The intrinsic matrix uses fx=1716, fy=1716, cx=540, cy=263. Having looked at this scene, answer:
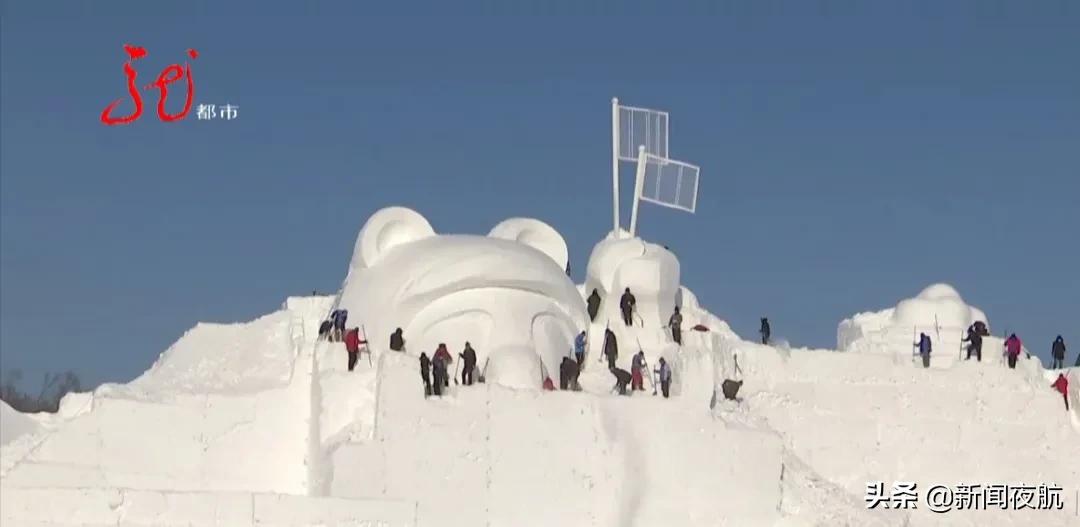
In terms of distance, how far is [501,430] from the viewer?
21.6 m

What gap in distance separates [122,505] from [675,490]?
715 cm

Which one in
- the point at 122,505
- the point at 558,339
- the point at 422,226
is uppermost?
the point at 422,226

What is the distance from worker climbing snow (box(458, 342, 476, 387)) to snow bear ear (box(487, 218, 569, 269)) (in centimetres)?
482

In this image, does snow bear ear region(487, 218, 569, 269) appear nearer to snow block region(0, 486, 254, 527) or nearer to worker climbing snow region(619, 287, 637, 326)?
worker climbing snow region(619, 287, 637, 326)

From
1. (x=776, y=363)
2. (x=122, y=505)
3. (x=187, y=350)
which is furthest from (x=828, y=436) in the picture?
(x=122, y=505)

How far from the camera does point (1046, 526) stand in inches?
1030

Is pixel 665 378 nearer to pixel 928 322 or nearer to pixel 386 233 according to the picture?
pixel 386 233

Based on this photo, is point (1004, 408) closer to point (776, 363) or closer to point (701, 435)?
point (776, 363)

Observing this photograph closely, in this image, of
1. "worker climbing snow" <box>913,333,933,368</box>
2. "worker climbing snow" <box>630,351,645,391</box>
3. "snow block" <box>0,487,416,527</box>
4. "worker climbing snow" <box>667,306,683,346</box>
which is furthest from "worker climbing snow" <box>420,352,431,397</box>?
"worker climbing snow" <box>913,333,933,368</box>

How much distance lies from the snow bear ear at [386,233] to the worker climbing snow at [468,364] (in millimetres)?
3676

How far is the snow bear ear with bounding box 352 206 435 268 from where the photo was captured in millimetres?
25797

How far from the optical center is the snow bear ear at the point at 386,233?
25797mm

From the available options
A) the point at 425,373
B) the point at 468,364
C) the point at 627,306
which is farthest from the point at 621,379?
the point at 627,306

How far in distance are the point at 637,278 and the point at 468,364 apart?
5.08 m
